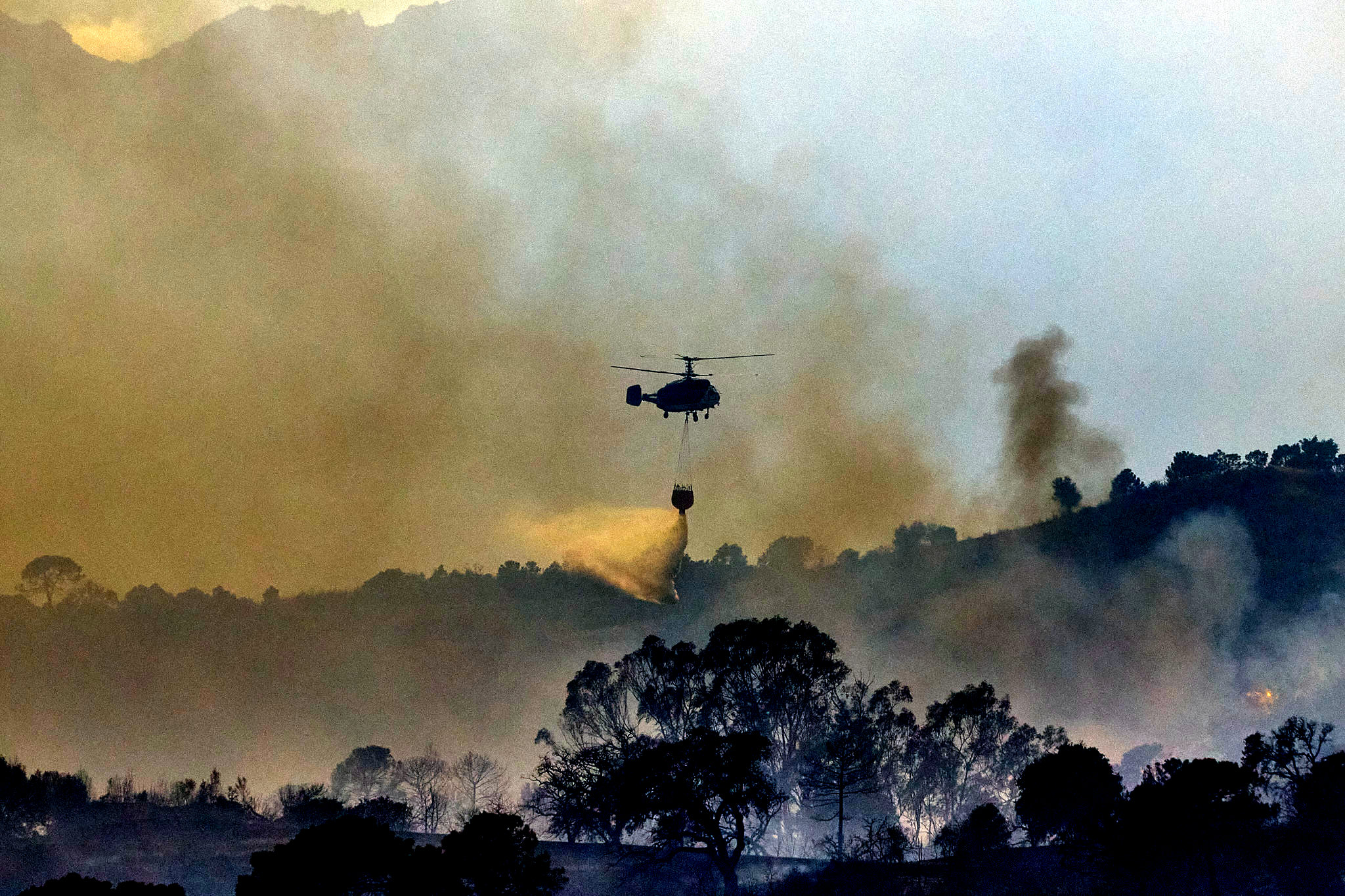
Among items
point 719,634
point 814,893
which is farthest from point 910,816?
point 814,893

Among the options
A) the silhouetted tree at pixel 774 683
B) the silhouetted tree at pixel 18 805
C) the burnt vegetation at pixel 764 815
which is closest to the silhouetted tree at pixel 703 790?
the burnt vegetation at pixel 764 815

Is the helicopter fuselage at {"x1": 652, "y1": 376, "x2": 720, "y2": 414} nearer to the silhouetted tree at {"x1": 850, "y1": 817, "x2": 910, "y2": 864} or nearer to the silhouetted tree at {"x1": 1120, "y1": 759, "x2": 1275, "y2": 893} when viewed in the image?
the silhouetted tree at {"x1": 850, "y1": 817, "x2": 910, "y2": 864}

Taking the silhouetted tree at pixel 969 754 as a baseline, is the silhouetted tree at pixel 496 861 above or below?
below

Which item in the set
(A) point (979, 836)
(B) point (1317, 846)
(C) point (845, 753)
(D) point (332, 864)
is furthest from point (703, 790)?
(B) point (1317, 846)

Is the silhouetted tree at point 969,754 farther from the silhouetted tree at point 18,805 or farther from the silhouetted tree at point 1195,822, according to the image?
the silhouetted tree at point 18,805

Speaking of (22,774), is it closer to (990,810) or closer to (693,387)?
(693,387)

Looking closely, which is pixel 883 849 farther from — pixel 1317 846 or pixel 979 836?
pixel 1317 846
